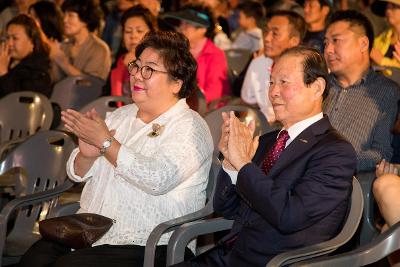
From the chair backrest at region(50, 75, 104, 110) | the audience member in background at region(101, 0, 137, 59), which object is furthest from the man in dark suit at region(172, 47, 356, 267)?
the audience member in background at region(101, 0, 137, 59)

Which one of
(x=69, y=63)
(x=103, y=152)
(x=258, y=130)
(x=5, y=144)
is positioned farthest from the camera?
(x=69, y=63)

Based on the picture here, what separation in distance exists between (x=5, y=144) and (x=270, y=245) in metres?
2.59

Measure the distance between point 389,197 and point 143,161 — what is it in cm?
108

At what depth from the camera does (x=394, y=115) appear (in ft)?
15.3

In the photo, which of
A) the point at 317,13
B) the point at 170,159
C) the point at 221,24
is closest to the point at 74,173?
the point at 170,159

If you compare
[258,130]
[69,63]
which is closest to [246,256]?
[258,130]

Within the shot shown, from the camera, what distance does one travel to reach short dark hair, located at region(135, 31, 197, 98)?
411cm

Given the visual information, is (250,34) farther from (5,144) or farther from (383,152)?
(383,152)

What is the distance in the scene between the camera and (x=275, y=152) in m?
3.62

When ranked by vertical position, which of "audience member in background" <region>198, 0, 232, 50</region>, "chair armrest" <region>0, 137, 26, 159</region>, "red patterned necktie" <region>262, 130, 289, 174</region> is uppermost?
"red patterned necktie" <region>262, 130, 289, 174</region>

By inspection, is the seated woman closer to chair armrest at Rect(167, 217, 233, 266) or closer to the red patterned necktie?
chair armrest at Rect(167, 217, 233, 266)

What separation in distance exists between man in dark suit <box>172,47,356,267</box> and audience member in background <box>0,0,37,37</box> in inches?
240

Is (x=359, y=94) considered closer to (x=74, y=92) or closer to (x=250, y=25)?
(x=74, y=92)

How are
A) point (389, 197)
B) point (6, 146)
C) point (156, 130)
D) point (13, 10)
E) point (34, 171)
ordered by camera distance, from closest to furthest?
point (389, 197) → point (156, 130) → point (34, 171) → point (6, 146) → point (13, 10)
